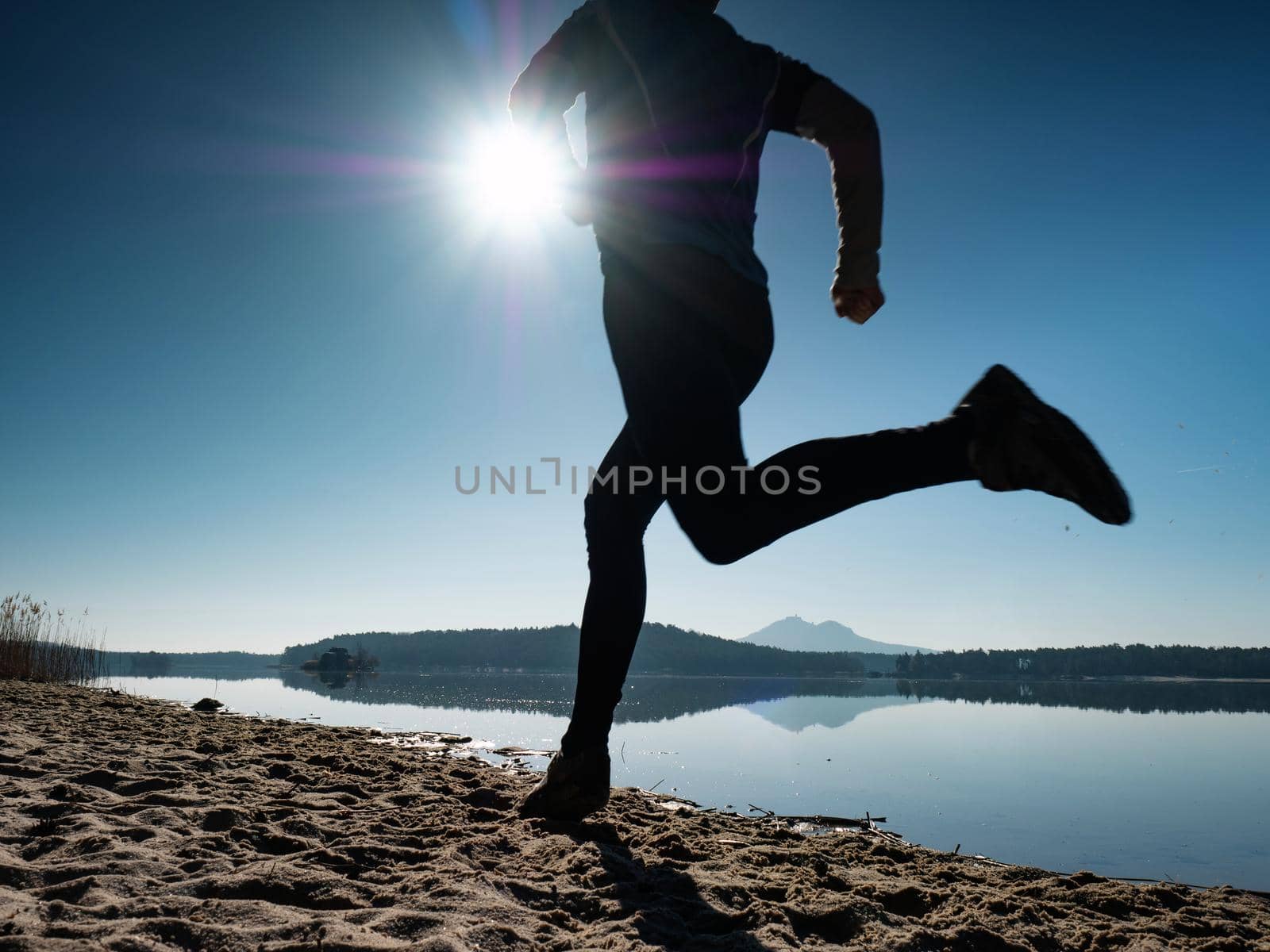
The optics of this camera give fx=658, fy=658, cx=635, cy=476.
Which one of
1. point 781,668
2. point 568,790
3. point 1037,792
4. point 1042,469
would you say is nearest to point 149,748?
point 568,790

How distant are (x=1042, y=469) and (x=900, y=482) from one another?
261 millimetres

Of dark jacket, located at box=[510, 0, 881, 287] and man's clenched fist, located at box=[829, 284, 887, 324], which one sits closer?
dark jacket, located at box=[510, 0, 881, 287]

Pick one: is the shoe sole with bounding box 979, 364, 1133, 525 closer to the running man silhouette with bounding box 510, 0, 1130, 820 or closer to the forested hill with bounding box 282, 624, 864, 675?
the running man silhouette with bounding box 510, 0, 1130, 820

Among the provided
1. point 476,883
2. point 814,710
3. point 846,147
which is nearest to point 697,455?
point 476,883

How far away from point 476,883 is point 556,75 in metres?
2.12

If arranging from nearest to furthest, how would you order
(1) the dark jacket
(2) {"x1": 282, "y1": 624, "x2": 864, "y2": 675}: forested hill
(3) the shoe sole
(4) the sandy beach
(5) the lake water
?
(4) the sandy beach, (3) the shoe sole, (1) the dark jacket, (5) the lake water, (2) {"x1": 282, "y1": 624, "x2": 864, "y2": 675}: forested hill

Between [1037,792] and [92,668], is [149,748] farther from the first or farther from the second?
[92,668]

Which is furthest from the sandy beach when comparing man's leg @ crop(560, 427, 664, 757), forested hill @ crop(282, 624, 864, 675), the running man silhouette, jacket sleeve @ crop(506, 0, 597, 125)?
forested hill @ crop(282, 624, 864, 675)

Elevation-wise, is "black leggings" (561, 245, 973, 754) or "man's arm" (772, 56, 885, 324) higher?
"man's arm" (772, 56, 885, 324)

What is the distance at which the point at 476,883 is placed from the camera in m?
1.37

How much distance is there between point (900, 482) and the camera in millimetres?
1389

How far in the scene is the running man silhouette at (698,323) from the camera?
1.38 metres

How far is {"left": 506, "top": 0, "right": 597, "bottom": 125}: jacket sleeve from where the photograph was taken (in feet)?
6.29

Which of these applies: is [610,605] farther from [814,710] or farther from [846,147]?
[814,710]
